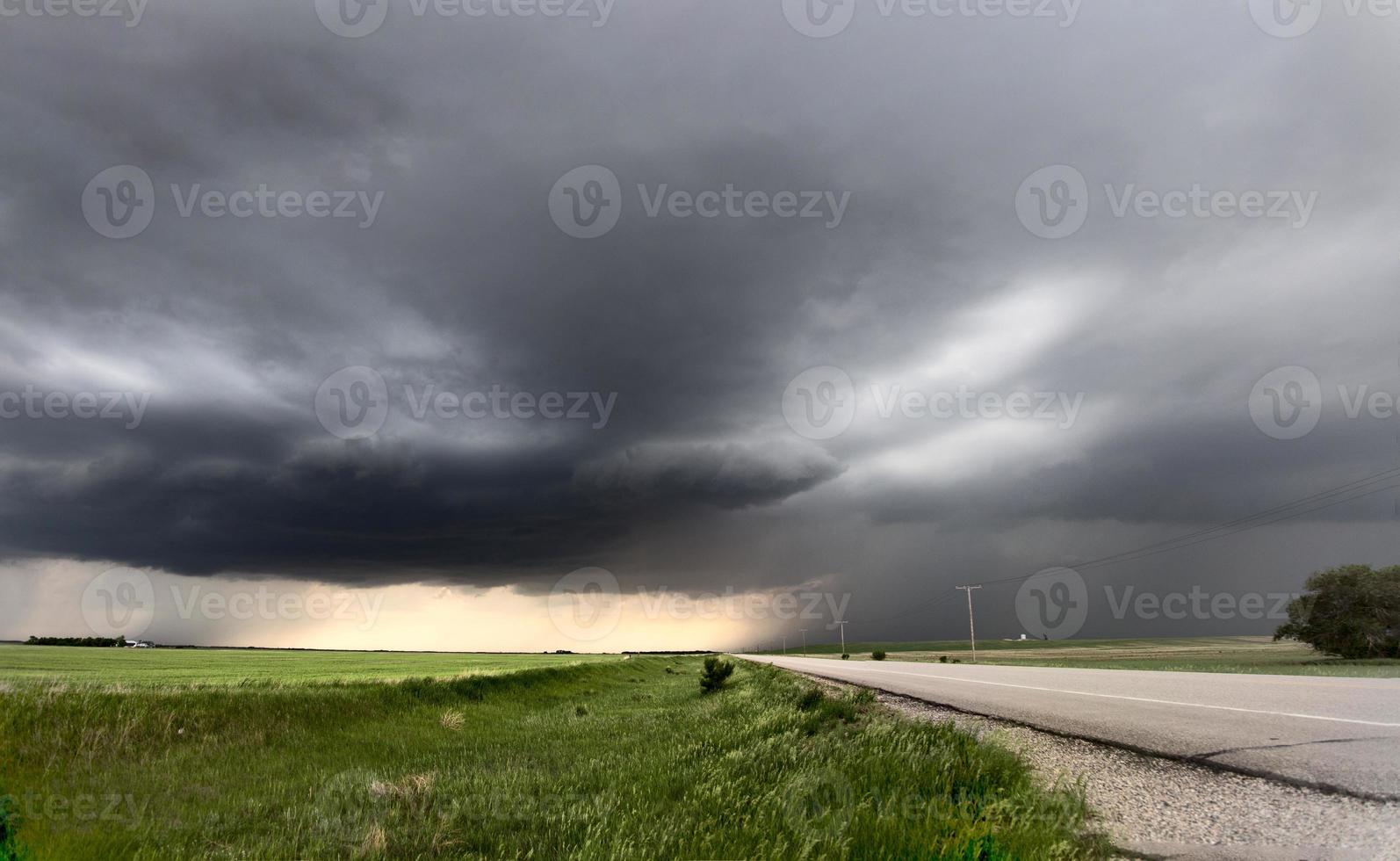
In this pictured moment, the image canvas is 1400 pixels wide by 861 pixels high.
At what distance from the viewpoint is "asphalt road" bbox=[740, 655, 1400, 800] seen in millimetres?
5887

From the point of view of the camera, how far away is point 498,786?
24.5ft

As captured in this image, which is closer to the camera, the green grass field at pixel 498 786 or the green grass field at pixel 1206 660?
the green grass field at pixel 498 786

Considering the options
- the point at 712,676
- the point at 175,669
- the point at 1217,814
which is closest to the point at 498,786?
the point at 1217,814

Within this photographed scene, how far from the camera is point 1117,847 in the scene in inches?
167

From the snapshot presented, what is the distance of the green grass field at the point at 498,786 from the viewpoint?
4559 mm

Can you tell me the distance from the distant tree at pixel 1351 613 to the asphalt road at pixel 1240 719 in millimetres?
43125

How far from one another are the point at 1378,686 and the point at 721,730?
14079mm

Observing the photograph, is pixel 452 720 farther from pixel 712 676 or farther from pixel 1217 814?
pixel 1217 814

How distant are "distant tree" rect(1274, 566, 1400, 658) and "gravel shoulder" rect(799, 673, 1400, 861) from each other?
188ft

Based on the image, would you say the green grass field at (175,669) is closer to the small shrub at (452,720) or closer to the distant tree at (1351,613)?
the small shrub at (452,720)

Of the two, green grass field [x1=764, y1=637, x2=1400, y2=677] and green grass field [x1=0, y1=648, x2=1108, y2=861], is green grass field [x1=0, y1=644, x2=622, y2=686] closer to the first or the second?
green grass field [x1=0, y1=648, x2=1108, y2=861]

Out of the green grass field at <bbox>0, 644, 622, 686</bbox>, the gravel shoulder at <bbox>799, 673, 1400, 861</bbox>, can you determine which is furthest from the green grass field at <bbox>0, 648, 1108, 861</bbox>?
the green grass field at <bbox>0, 644, 622, 686</bbox>

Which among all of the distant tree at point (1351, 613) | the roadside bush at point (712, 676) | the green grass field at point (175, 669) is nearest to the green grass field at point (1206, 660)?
the distant tree at point (1351, 613)

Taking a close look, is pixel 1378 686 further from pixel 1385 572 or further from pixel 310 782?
pixel 1385 572
